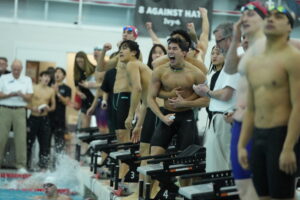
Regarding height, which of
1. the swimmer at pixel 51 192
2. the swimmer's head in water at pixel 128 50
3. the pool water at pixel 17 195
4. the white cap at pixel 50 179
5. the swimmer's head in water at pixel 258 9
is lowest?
the pool water at pixel 17 195

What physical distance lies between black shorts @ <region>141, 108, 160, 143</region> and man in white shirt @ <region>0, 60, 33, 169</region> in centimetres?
525

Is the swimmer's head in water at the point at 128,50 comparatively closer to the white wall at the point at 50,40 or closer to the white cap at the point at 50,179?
the white cap at the point at 50,179

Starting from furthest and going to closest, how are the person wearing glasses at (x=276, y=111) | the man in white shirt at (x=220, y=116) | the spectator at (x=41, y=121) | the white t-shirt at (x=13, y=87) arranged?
1. the spectator at (x=41, y=121)
2. the white t-shirt at (x=13, y=87)
3. the man in white shirt at (x=220, y=116)
4. the person wearing glasses at (x=276, y=111)

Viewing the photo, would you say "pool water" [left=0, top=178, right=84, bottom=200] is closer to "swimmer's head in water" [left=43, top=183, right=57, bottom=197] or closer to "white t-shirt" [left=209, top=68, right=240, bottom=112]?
"swimmer's head in water" [left=43, top=183, right=57, bottom=197]

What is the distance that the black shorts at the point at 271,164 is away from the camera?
450 cm

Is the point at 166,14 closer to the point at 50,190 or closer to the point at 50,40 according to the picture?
the point at 50,40

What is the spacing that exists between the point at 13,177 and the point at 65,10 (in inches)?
293

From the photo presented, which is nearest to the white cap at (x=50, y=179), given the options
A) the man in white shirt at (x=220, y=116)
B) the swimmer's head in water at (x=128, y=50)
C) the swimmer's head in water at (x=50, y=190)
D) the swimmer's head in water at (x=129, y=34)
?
the swimmer's head in water at (x=50, y=190)

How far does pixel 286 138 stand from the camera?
445 centimetres

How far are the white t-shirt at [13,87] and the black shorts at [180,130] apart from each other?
6.18m

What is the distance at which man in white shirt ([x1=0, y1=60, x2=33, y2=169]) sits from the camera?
13641mm

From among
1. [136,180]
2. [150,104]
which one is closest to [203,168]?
[150,104]

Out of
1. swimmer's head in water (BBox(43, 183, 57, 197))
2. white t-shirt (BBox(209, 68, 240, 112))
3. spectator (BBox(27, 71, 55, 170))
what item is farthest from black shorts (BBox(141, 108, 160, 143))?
spectator (BBox(27, 71, 55, 170))

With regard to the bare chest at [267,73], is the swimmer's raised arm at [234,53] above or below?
above
